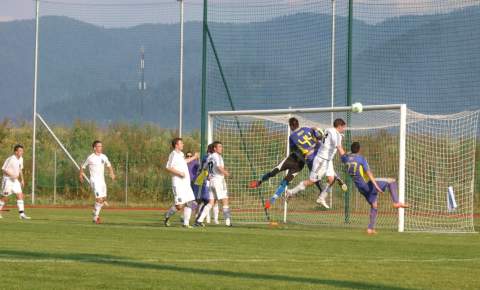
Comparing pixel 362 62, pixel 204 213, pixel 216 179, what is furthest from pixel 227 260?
pixel 362 62

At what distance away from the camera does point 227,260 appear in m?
13.9

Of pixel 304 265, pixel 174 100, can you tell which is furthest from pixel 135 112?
pixel 304 265

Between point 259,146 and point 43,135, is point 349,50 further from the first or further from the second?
point 43,135

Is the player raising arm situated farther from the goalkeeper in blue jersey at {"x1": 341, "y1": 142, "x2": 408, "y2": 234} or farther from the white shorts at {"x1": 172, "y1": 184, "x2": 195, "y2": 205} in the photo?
the white shorts at {"x1": 172, "y1": 184, "x2": 195, "y2": 205}

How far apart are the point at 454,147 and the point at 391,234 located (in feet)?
15.5

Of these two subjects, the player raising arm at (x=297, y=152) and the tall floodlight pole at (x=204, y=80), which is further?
the tall floodlight pole at (x=204, y=80)

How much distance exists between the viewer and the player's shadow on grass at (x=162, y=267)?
36.8 feet

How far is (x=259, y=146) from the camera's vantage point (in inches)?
1155

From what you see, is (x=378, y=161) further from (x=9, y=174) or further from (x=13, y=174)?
(x=9, y=174)

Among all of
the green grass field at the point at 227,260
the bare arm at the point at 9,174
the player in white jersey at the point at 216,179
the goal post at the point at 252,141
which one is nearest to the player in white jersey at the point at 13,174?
the bare arm at the point at 9,174

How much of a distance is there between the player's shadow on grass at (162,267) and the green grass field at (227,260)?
1 centimetres

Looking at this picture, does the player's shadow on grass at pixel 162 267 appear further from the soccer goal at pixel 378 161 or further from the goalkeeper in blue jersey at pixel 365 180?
the soccer goal at pixel 378 161

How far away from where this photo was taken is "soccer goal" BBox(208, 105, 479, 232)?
26000mm

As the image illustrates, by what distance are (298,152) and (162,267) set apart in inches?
459
